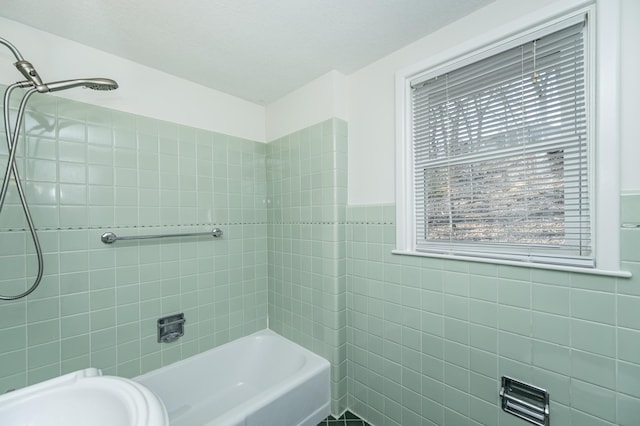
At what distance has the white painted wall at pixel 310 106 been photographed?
170 centimetres

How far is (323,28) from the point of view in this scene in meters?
1.31

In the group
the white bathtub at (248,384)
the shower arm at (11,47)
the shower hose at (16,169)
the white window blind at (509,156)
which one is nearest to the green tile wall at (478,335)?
the white window blind at (509,156)

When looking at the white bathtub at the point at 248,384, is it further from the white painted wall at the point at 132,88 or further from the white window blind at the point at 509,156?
the white painted wall at the point at 132,88

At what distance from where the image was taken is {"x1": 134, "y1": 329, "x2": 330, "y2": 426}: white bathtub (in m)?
1.39

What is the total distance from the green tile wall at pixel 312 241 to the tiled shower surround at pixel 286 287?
12 mm

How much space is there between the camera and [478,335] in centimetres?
121

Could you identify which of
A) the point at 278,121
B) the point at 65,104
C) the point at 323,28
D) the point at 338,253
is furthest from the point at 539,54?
the point at 65,104

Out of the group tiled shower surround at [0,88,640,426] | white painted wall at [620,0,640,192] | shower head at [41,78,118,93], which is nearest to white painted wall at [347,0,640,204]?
white painted wall at [620,0,640,192]

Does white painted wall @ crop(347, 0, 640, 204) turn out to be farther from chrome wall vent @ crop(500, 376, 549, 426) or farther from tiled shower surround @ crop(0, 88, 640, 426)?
chrome wall vent @ crop(500, 376, 549, 426)

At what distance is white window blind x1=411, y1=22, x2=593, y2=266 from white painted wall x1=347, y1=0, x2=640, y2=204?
0.11 m

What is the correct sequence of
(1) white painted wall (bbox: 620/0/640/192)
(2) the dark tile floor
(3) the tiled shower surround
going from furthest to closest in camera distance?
(2) the dark tile floor < (3) the tiled shower surround < (1) white painted wall (bbox: 620/0/640/192)

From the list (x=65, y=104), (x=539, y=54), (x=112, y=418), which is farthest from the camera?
(x=65, y=104)

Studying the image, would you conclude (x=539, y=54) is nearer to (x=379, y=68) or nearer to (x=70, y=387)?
(x=379, y=68)

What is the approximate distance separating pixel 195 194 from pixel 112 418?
50.4 inches
